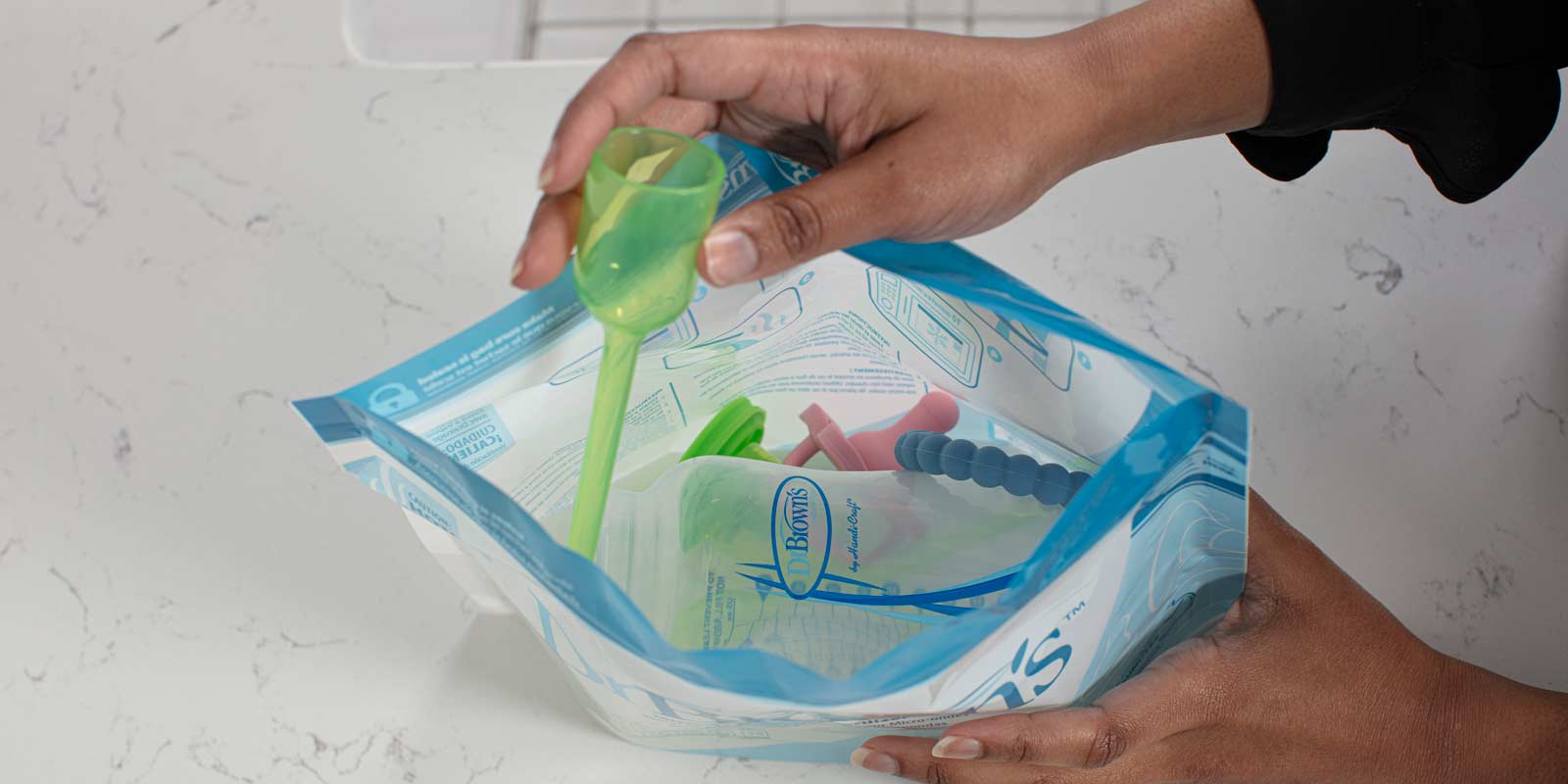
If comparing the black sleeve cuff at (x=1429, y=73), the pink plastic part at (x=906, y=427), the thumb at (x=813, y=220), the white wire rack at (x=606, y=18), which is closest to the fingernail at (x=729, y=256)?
the thumb at (x=813, y=220)

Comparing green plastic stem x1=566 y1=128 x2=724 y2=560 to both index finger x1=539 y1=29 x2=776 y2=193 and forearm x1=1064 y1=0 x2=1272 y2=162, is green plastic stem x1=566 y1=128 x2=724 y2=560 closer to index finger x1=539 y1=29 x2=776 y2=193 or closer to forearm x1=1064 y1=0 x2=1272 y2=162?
index finger x1=539 y1=29 x2=776 y2=193

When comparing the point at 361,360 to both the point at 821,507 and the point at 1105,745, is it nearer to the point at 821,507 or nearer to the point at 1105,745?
the point at 821,507

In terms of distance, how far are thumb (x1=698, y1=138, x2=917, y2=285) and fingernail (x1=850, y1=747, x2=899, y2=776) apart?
0.22 m

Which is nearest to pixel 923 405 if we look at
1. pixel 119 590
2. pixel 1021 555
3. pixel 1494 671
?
pixel 1021 555

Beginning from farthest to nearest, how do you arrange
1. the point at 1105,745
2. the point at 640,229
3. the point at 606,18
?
the point at 606,18 → the point at 1105,745 → the point at 640,229

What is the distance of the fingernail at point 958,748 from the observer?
0.48 m

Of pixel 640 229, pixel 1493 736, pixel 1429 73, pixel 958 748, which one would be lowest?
pixel 1493 736

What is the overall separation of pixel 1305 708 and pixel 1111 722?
10 cm

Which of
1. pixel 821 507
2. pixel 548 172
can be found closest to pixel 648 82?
pixel 548 172

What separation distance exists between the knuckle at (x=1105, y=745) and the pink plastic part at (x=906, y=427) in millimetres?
149

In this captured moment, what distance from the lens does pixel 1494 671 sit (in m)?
0.59

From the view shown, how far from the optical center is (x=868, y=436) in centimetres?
59

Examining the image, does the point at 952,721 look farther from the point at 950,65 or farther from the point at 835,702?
the point at 950,65

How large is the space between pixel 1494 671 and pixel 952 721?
292mm
